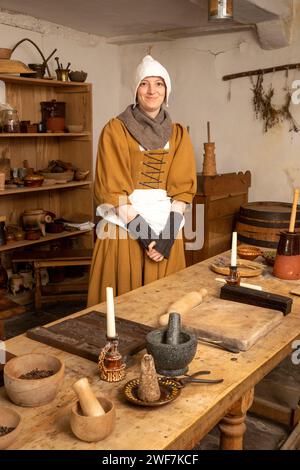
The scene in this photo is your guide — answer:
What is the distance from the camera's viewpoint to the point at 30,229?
4.46 meters

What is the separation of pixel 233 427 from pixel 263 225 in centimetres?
254

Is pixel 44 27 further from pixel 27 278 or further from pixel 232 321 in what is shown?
pixel 232 321

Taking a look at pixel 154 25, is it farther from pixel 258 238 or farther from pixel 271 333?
pixel 271 333

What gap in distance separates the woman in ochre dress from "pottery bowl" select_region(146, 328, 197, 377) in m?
1.17

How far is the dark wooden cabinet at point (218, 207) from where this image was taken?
13.7ft

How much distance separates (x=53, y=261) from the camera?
4.32 meters

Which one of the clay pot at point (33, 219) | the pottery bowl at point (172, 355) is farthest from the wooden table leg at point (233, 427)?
the clay pot at point (33, 219)

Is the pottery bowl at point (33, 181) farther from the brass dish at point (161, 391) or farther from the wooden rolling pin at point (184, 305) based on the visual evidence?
the brass dish at point (161, 391)

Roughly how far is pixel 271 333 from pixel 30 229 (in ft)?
10.5

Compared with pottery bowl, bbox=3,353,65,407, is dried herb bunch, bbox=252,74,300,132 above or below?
above

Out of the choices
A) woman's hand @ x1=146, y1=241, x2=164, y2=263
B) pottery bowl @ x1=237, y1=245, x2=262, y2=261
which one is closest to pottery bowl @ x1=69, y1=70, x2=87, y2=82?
woman's hand @ x1=146, y1=241, x2=164, y2=263

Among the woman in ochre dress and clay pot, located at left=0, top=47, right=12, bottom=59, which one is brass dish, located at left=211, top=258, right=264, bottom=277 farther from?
clay pot, located at left=0, top=47, right=12, bottom=59

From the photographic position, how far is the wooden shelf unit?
4.55m

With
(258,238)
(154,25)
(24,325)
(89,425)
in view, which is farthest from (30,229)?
(89,425)
